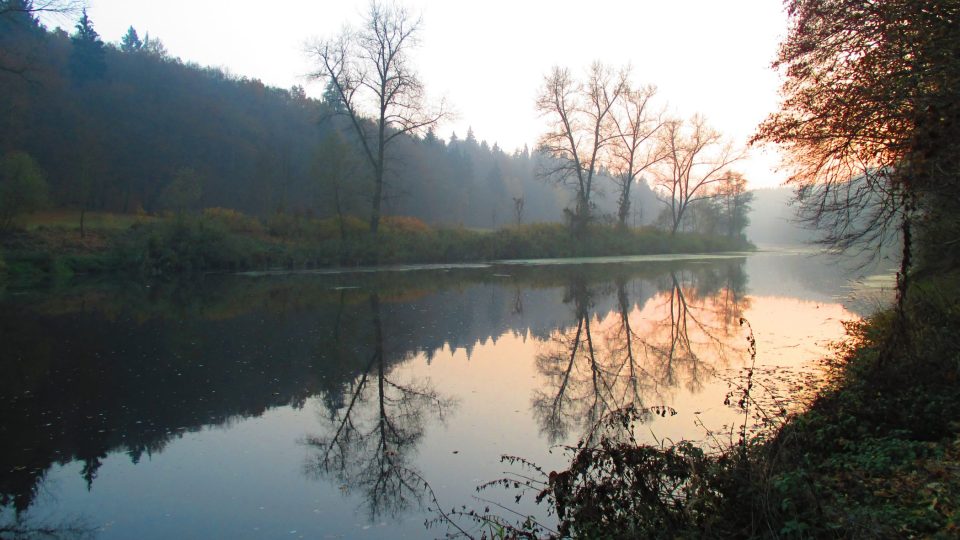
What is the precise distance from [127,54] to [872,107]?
2916 inches

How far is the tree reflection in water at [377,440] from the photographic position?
5070mm

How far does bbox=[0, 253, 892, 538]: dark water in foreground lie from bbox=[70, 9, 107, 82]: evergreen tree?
50.5 metres

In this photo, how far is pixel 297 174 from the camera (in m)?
60.2

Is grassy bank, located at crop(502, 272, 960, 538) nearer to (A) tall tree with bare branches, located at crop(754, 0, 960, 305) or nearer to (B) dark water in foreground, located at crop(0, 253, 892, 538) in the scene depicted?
(B) dark water in foreground, located at crop(0, 253, 892, 538)

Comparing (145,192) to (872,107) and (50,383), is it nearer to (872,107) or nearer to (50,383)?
(50,383)

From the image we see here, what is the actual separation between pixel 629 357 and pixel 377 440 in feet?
16.8

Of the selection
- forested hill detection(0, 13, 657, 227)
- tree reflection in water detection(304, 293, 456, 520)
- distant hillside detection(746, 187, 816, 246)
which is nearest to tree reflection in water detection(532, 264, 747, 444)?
tree reflection in water detection(304, 293, 456, 520)

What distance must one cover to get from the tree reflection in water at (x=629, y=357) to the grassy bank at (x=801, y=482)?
33.9 inches

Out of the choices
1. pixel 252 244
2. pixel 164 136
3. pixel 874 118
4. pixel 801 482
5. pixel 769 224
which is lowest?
pixel 801 482

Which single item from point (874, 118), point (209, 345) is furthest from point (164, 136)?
point (874, 118)

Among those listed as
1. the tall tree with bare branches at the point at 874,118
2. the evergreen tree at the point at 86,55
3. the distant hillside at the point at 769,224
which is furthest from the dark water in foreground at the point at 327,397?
the distant hillside at the point at 769,224

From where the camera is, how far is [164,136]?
2197 inches

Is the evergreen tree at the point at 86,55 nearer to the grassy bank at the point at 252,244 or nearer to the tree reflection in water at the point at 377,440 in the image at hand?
the grassy bank at the point at 252,244

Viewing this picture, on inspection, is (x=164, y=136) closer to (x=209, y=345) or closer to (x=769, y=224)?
(x=209, y=345)
